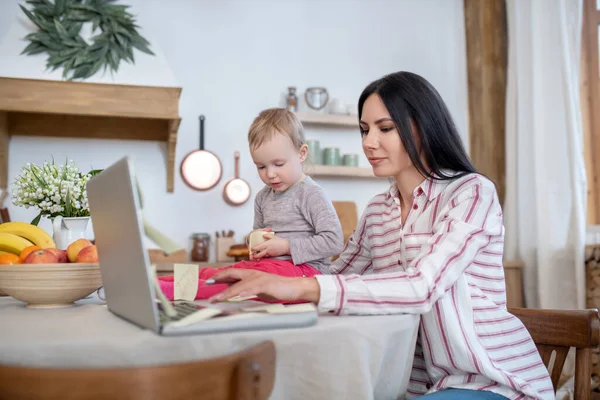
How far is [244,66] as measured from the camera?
4.10 metres

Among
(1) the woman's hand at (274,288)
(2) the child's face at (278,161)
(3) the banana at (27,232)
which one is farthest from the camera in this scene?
(2) the child's face at (278,161)

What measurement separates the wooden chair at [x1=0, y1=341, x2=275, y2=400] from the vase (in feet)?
3.16

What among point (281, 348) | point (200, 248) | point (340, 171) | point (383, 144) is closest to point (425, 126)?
point (383, 144)

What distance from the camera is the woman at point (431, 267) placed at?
3.45 ft

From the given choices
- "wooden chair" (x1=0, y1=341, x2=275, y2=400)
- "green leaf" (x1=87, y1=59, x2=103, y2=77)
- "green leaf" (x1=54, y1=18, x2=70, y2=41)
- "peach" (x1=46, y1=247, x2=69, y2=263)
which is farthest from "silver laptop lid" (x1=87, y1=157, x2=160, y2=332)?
"green leaf" (x1=54, y1=18, x2=70, y2=41)

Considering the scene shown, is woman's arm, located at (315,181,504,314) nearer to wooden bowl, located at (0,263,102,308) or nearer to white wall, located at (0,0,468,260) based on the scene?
wooden bowl, located at (0,263,102,308)

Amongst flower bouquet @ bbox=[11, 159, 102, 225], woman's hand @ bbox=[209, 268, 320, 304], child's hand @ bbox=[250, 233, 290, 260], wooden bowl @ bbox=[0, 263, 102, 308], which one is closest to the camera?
woman's hand @ bbox=[209, 268, 320, 304]

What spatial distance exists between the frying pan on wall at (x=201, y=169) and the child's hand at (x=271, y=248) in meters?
2.23

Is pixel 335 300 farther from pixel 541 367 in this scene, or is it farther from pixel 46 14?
pixel 46 14

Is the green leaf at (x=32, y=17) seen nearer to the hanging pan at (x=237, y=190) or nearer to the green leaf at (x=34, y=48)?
the green leaf at (x=34, y=48)

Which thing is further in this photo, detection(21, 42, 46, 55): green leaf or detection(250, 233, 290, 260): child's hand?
detection(21, 42, 46, 55): green leaf

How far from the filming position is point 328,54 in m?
4.29

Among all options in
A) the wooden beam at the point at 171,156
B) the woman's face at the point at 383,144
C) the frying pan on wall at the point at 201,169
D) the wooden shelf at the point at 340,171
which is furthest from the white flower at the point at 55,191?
the wooden shelf at the point at 340,171

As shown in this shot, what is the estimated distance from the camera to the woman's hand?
99 centimetres
